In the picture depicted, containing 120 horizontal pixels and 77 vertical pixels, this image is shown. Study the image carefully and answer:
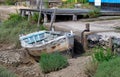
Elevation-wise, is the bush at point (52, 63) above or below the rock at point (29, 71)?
above

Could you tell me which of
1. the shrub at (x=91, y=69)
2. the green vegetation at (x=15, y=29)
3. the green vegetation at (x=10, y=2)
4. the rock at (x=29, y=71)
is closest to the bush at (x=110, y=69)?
the shrub at (x=91, y=69)

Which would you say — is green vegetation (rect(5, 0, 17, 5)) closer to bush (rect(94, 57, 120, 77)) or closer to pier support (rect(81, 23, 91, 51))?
pier support (rect(81, 23, 91, 51))

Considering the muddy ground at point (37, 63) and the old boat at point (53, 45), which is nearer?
the muddy ground at point (37, 63)

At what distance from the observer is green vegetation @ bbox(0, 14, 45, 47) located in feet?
74.8

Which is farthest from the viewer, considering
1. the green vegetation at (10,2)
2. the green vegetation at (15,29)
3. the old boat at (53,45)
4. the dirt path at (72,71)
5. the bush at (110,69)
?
the green vegetation at (10,2)

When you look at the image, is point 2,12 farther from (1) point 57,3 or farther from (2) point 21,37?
(2) point 21,37

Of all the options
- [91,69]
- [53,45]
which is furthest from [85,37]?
[91,69]

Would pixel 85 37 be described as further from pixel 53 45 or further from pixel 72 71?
pixel 72 71

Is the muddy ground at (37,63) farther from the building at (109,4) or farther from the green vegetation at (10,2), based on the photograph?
the green vegetation at (10,2)

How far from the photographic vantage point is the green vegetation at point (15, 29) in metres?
22.8

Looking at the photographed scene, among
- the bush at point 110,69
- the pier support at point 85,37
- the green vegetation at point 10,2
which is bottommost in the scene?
the green vegetation at point 10,2

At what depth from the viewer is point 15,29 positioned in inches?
937

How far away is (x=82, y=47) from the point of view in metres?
18.1

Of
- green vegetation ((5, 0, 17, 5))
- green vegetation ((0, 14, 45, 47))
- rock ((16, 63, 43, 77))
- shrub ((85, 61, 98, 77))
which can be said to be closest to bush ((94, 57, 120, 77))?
shrub ((85, 61, 98, 77))
